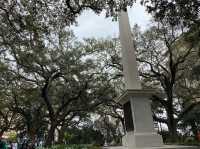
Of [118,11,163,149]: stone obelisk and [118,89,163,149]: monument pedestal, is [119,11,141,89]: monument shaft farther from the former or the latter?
[118,89,163,149]: monument pedestal

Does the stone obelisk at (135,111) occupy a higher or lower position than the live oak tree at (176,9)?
lower

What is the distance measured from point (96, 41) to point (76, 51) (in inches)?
98.3

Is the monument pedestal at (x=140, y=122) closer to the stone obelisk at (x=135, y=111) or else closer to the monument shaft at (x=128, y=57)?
the stone obelisk at (x=135, y=111)

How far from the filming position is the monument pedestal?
41.7 ft

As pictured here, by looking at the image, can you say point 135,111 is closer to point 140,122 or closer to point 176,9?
point 140,122

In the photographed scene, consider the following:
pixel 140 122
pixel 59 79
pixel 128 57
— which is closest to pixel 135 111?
pixel 140 122

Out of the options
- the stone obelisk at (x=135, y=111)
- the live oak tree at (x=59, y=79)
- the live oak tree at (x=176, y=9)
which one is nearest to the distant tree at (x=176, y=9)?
the live oak tree at (x=176, y=9)

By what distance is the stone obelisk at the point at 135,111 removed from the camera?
12.8 meters

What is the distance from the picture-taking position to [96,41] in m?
23.3

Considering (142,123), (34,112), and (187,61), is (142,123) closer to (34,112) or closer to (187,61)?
(187,61)

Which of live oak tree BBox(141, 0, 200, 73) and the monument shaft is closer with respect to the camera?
live oak tree BBox(141, 0, 200, 73)

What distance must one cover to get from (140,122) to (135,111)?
0.57m

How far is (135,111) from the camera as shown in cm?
1323

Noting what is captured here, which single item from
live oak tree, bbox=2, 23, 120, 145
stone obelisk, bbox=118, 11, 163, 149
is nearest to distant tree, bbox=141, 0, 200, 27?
stone obelisk, bbox=118, 11, 163, 149
